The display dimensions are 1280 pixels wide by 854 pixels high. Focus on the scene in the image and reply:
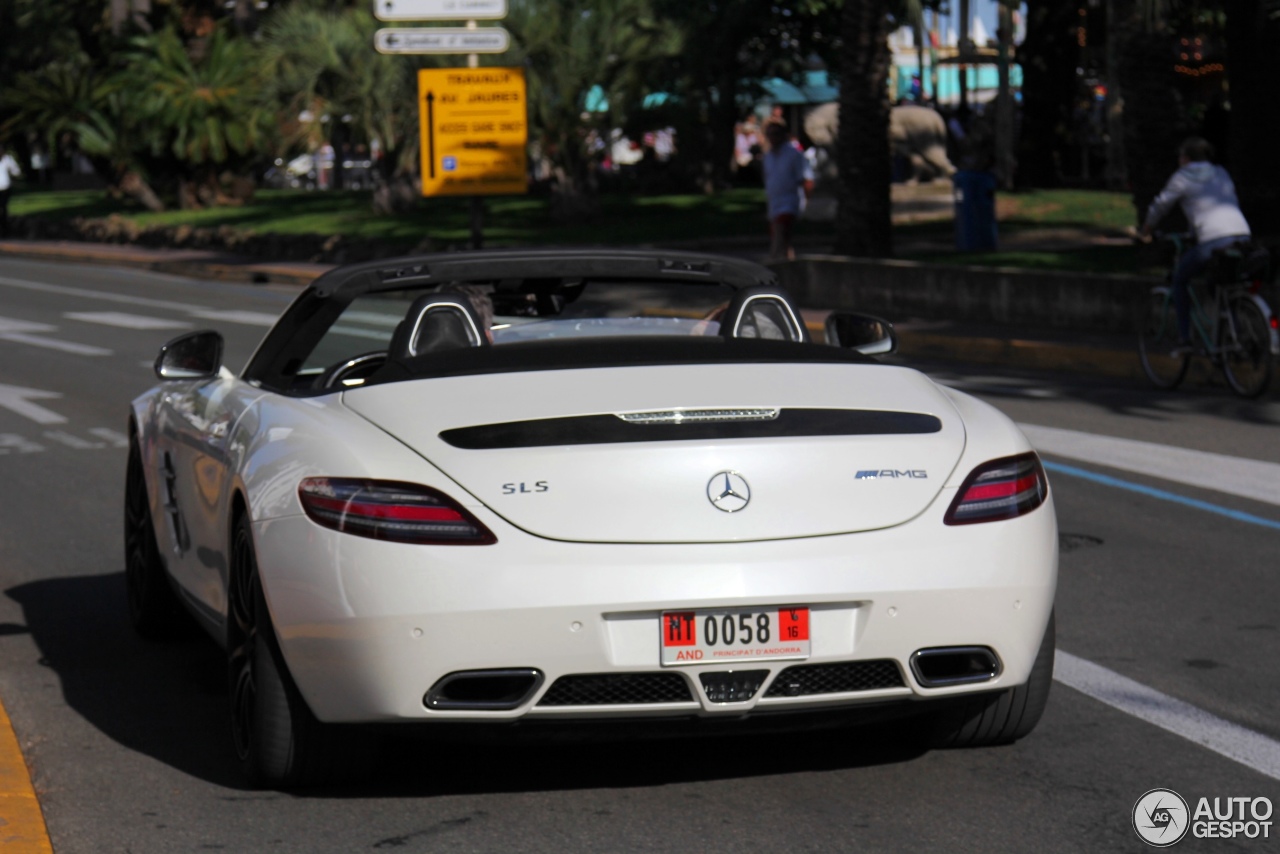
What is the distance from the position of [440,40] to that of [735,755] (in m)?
18.8

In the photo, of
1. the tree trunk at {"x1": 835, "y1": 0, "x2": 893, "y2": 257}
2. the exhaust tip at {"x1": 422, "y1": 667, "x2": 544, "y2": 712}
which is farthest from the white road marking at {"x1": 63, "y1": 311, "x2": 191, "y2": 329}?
the exhaust tip at {"x1": 422, "y1": 667, "x2": 544, "y2": 712}

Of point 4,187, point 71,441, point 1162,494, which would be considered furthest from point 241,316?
point 4,187

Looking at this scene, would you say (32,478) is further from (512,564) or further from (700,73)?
(700,73)

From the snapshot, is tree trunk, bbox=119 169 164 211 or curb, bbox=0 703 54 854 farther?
tree trunk, bbox=119 169 164 211

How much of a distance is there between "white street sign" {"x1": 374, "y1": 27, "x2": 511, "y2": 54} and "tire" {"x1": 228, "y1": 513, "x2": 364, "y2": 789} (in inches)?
729

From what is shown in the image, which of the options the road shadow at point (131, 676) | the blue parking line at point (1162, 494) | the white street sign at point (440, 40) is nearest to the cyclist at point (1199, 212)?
the blue parking line at point (1162, 494)

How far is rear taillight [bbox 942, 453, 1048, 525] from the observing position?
13.9 feet

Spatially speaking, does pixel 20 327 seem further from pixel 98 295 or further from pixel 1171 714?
pixel 1171 714

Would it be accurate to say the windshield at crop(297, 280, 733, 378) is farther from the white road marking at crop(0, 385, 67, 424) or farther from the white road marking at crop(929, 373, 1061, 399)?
the white road marking at crop(929, 373, 1061, 399)

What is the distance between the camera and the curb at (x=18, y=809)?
4098mm

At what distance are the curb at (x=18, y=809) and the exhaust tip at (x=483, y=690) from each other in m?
0.88

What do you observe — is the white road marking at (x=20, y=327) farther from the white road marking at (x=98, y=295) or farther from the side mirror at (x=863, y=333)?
the side mirror at (x=863, y=333)

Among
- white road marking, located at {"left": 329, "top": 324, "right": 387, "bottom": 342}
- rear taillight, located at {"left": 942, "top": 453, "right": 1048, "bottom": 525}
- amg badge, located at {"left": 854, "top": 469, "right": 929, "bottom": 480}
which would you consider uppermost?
amg badge, located at {"left": 854, "top": 469, "right": 929, "bottom": 480}

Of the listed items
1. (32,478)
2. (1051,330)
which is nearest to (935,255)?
(1051,330)
